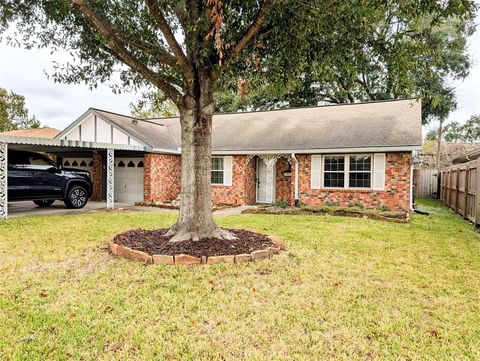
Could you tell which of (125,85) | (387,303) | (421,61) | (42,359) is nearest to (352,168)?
Result: (421,61)

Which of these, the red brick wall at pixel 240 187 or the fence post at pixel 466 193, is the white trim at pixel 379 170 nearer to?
the fence post at pixel 466 193

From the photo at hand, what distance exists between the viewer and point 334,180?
14.0 meters

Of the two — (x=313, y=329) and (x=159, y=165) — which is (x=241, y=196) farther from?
(x=313, y=329)

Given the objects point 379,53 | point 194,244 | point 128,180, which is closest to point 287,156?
point 128,180

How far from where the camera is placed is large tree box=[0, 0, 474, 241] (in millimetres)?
5605

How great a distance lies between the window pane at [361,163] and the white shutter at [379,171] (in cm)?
25

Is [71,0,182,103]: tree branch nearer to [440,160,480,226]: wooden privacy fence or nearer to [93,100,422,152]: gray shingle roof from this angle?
[93,100,422,152]: gray shingle roof

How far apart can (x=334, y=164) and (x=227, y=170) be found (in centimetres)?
502

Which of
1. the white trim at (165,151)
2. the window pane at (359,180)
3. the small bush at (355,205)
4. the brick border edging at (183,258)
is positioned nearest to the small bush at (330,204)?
the small bush at (355,205)

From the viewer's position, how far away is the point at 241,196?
51.2ft

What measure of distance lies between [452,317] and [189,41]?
18.4 feet

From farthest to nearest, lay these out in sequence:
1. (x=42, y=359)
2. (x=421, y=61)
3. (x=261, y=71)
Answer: (x=261, y=71), (x=421, y=61), (x=42, y=359)

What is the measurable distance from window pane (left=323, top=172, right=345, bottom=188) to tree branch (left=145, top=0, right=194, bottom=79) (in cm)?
935

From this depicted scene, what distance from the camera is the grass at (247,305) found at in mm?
2959
